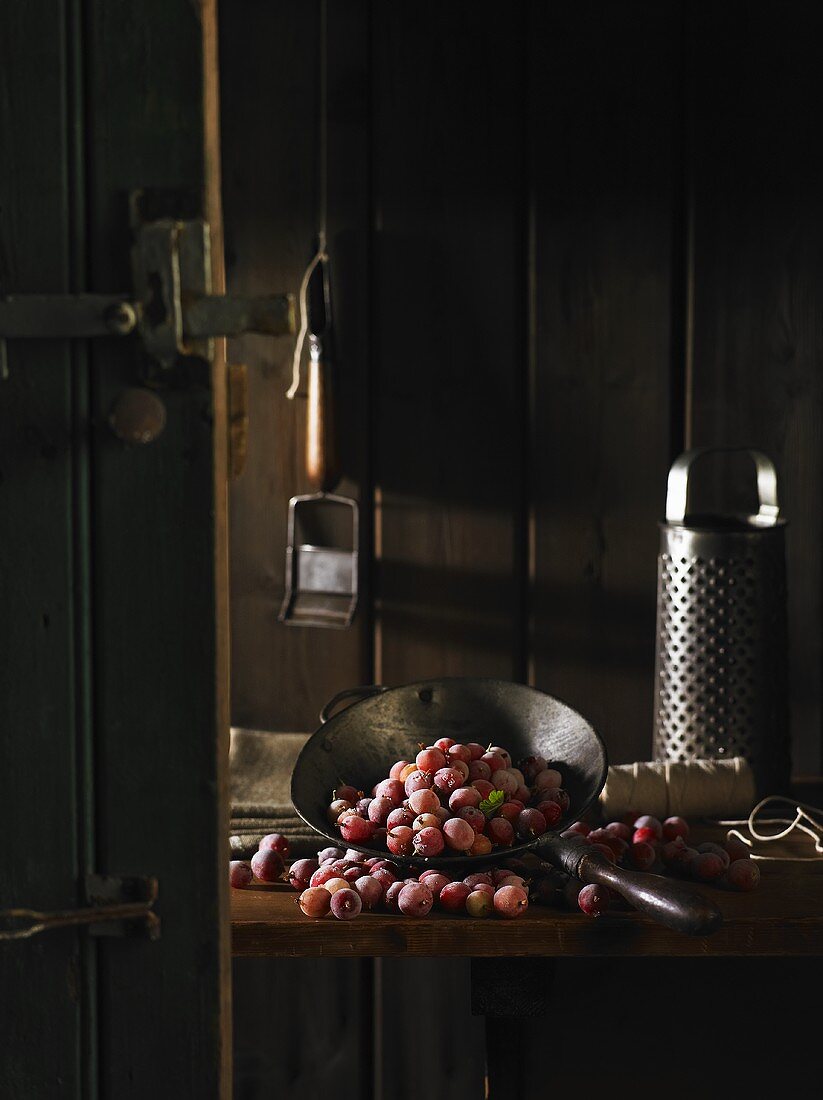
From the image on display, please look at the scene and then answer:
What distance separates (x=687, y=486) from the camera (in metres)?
1.69

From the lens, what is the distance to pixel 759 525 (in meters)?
1.72

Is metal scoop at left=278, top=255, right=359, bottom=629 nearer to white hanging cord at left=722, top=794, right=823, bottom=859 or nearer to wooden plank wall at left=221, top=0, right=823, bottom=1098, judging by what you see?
wooden plank wall at left=221, top=0, right=823, bottom=1098

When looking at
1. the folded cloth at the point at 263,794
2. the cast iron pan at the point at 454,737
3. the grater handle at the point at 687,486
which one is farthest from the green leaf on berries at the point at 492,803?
the grater handle at the point at 687,486

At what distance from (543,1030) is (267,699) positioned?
734 mm

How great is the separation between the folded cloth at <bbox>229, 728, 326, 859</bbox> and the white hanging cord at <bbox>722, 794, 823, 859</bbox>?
50cm

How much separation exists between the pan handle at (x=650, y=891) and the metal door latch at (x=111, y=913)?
1.45 ft

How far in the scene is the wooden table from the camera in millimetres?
1272

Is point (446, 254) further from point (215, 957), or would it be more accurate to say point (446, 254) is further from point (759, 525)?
point (215, 957)

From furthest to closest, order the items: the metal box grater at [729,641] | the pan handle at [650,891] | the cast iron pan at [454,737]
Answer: the metal box grater at [729,641] < the cast iron pan at [454,737] < the pan handle at [650,891]

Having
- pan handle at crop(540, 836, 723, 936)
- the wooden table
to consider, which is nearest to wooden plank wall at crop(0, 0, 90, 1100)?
the wooden table

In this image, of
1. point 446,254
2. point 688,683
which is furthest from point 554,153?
point 688,683

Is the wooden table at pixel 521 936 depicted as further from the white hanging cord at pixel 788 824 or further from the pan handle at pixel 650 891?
the white hanging cord at pixel 788 824

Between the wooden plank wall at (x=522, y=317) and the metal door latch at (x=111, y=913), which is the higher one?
the wooden plank wall at (x=522, y=317)

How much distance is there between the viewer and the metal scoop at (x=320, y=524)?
195 centimetres
